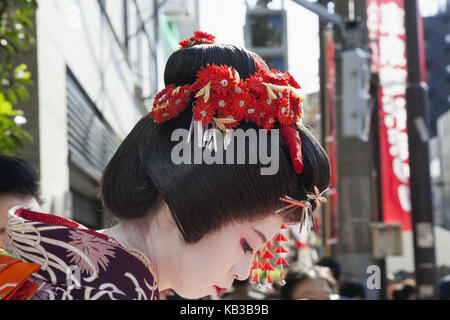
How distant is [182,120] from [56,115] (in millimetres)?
4329

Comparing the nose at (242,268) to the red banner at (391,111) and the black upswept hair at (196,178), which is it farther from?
the red banner at (391,111)

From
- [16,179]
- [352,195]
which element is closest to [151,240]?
[16,179]

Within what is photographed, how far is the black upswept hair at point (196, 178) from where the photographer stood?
5.40 ft

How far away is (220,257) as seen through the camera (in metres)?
1.74

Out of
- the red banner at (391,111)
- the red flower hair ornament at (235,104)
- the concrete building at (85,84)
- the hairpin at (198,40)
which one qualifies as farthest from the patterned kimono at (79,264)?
the red banner at (391,111)

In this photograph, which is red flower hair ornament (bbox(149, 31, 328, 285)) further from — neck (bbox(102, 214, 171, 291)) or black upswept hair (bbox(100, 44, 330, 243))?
neck (bbox(102, 214, 171, 291))

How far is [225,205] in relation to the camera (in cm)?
166

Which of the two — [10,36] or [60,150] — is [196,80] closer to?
[10,36]

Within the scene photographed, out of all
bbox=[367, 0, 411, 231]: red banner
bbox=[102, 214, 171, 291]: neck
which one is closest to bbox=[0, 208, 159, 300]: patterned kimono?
bbox=[102, 214, 171, 291]: neck

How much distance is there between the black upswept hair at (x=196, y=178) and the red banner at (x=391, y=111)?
751 centimetres

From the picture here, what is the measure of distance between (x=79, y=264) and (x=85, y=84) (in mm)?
5526

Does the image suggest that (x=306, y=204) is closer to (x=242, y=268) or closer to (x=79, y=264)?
(x=242, y=268)
